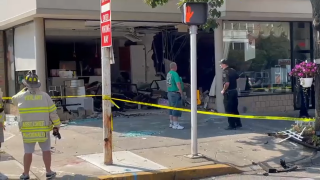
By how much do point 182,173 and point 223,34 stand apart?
7568 millimetres

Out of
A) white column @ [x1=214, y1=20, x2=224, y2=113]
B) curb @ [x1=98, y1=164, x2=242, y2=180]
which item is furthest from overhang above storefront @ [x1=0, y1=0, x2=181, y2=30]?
curb @ [x1=98, y1=164, x2=242, y2=180]

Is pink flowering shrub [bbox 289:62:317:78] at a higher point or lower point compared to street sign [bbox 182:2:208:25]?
lower

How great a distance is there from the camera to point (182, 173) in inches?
316

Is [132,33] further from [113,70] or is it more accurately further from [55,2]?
[55,2]

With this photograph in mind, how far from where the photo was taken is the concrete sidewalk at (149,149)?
824cm

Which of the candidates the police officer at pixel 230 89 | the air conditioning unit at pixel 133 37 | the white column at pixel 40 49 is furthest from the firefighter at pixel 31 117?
A: the air conditioning unit at pixel 133 37

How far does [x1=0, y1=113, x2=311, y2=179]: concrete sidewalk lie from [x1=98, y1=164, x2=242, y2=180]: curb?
0.69 feet

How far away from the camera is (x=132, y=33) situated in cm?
1781

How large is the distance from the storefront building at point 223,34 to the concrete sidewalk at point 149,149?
2325 mm

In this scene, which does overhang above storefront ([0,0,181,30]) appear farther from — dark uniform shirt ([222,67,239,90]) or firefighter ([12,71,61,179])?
firefighter ([12,71,61,179])

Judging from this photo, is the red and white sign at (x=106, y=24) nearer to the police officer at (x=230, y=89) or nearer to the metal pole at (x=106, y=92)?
the metal pole at (x=106, y=92)

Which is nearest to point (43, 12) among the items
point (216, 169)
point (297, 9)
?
point (216, 169)

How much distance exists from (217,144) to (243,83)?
210 inches

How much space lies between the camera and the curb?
7637mm
